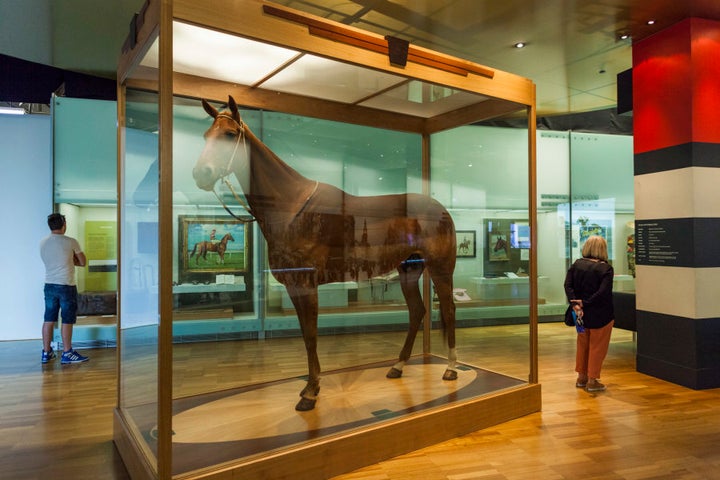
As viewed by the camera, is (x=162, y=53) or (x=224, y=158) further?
(x=224, y=158)

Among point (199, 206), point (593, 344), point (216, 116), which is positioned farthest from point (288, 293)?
point (593, 344)

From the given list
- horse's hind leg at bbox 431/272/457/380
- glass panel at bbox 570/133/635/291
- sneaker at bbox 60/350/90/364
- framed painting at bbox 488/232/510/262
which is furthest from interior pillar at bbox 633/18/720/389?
sneaker at bbox 60/350/90/364

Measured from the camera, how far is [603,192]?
27.7ft

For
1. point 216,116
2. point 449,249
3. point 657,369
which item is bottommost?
point 657,369

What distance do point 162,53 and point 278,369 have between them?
2578mm

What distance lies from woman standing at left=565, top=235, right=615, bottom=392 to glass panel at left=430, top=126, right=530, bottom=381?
0.61m

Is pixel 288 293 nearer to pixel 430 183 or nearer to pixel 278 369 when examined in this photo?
pixel 278 369

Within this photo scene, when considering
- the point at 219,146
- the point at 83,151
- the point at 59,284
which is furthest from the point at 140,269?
the point at 83,151

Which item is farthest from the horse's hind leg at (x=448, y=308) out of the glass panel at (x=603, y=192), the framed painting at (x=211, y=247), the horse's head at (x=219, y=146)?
the glass panel at (x=603, y=192)

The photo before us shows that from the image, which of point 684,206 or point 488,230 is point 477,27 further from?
point 684,206

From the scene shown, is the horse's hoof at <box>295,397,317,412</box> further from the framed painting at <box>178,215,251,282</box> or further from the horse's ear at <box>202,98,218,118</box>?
the horse's ear at <box>202,98,218,118</box>

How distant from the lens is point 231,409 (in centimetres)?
306

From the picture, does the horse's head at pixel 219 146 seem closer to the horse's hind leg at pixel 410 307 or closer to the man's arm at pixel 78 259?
the horse's hind leg at pixel 410 307

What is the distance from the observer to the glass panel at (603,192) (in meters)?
8.20
